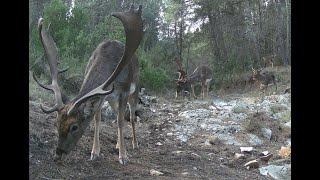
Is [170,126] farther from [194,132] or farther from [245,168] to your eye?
[245,168]

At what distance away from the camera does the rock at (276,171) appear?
251 inches

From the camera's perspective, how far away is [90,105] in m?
5.59

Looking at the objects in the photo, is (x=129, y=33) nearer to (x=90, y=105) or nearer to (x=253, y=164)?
(x=90, y=105)

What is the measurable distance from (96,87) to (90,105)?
434 mm

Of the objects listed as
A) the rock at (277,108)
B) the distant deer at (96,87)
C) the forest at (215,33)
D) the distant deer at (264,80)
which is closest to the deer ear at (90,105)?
the distant deer at (96,87)

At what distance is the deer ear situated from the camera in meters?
5.51

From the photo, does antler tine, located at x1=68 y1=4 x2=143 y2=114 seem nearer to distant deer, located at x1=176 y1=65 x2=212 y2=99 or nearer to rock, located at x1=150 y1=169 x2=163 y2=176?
rock, located at x1=150 y1=169 x2=163 y2=176

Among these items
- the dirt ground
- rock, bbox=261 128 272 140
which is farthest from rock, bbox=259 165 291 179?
rock, bbox=261 128 272 140

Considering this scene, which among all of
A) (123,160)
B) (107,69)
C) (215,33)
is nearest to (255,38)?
(215,33)

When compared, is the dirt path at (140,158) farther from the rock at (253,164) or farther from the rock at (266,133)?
the rock at (266,133)

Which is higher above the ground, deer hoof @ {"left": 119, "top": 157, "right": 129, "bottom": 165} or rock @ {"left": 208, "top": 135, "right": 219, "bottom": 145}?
deer hoof @ {"left": 119, "top": 157, "right": 129, "bottom": 165}

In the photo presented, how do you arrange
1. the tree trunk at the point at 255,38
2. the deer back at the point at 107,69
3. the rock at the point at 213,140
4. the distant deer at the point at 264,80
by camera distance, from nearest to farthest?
the deer back at the point at 107,69
the rock at the point at 213,140
the distant deer at the point at 264,80
the tree trunk at the point at 255,38
